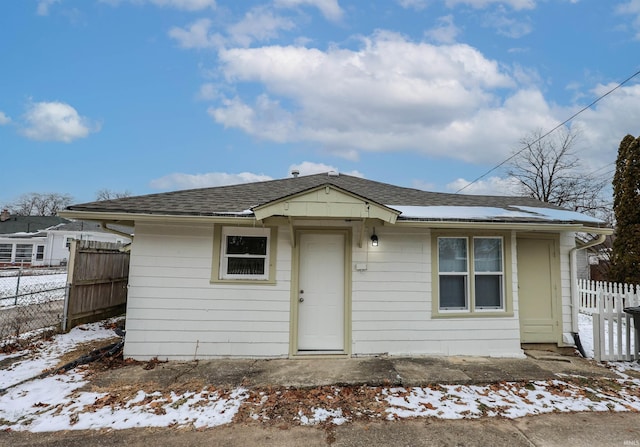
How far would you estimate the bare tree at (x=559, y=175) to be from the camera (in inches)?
837

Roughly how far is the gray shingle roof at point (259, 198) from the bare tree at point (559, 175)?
18.3 meters

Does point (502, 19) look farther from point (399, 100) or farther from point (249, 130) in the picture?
point (249, 130)

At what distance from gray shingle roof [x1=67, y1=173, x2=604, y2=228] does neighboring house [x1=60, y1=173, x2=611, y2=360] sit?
0.05 metres

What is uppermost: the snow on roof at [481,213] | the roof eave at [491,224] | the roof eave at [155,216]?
the snow on roof at [481,213]

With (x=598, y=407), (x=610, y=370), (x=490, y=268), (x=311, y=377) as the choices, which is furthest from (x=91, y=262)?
(x=610, y=370)

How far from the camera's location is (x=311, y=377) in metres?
4.50

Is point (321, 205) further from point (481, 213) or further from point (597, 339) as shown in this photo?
point (597, 339)

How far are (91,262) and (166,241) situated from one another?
329 cm

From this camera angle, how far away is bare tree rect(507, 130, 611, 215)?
21.2 meters

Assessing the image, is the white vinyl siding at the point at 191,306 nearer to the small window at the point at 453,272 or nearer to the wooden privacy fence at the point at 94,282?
the wooden privacy fence at the point at 94,282

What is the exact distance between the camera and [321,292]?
567 cm

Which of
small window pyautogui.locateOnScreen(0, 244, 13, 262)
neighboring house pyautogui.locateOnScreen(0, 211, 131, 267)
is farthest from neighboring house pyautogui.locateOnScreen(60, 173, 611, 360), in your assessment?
small window pyautogui.locateOnScreen(0, 244, 13, 262)

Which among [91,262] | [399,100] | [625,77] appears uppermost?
[399,100]

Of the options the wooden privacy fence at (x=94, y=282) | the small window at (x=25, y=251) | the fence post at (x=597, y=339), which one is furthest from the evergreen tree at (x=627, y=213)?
the small window at (x=25, y=251)
